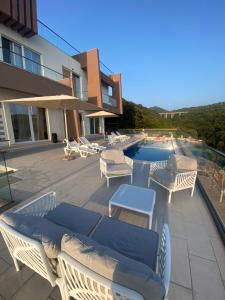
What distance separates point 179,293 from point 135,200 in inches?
55.2

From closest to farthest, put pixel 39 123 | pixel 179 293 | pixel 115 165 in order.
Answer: pixel 179 293
pixel 115 165
pixel 39 123

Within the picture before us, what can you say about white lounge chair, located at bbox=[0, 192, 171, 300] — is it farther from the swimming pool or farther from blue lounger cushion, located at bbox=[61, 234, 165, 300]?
the swimming pool

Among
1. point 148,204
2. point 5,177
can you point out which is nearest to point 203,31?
point 148,204

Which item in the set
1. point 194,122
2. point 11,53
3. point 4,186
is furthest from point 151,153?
point 194,122

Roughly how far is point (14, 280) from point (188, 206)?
3.13 m

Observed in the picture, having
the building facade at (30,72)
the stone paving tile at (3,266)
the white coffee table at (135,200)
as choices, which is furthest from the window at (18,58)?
the stone paving tile at (3,266)

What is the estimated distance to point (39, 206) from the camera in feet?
8.23

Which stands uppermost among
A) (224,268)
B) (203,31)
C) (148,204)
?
(203,31)

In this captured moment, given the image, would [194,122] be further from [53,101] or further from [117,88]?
[53,101]

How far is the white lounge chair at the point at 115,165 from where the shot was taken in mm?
4488

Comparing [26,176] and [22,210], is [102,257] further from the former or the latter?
[26,176]

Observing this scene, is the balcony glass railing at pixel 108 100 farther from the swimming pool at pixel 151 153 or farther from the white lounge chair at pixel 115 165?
the white lounge chair at pixel 115 165

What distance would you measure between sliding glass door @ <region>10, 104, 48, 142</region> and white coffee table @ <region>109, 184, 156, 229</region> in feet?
29.3

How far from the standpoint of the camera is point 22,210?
226cm
